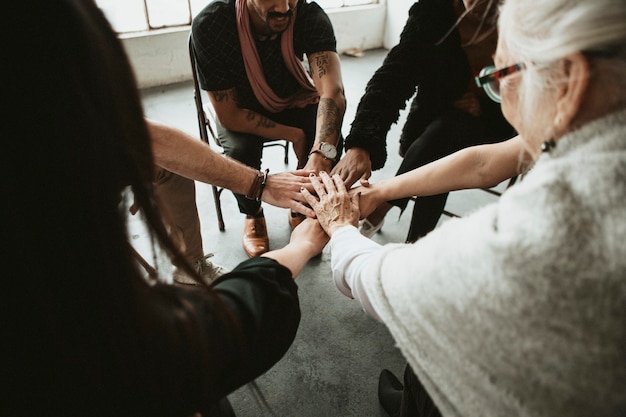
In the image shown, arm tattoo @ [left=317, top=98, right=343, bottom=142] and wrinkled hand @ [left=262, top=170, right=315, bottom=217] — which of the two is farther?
arm tattoo @ [left=317, top=98, right=343, bottom=142]

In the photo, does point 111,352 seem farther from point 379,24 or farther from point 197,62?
point 379,24

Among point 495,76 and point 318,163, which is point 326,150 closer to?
point 318,163

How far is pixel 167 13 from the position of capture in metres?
4.25

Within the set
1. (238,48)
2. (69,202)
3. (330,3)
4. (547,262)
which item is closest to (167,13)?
(330,3)

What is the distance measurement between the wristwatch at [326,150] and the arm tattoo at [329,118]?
0.04m

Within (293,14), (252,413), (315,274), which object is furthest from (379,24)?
(252,413)

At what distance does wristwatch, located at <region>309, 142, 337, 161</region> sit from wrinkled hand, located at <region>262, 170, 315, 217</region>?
27 cm

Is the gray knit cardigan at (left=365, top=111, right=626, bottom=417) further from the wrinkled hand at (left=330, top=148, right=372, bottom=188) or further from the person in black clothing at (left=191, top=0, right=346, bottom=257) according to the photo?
the person in black clothing at (left=191, top=0, right=346, bottom=257)

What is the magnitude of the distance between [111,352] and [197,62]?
1727 mm

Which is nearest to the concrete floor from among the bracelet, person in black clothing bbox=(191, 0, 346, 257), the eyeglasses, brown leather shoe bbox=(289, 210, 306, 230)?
brown leather shoe bbox=(289, 210, 306, 230)

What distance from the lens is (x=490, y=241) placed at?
0.59 meters

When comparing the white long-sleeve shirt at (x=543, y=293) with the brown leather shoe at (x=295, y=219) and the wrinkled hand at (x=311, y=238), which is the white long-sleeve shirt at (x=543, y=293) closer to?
the wrinkled hand at (x=311, y=238)

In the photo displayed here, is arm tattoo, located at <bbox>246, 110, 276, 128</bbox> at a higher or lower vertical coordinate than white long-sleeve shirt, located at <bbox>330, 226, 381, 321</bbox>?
higher

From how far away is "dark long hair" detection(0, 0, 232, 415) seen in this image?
0.42 m
